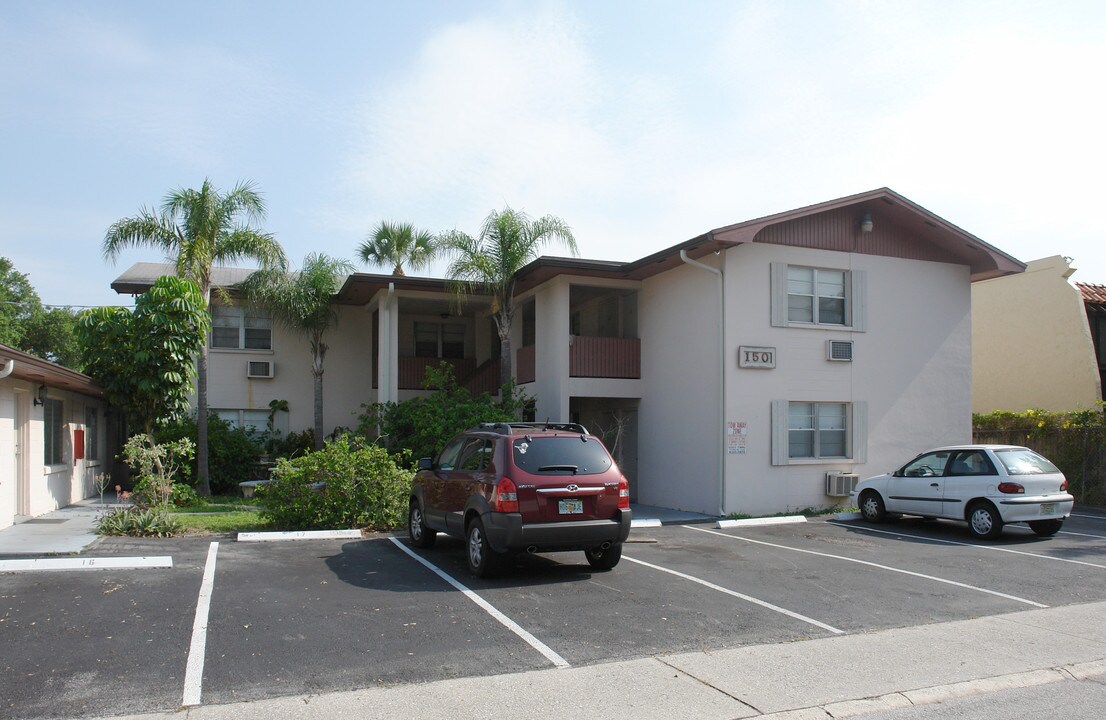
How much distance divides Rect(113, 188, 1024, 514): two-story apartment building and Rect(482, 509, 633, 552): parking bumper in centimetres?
694

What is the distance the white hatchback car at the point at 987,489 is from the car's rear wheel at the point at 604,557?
22.2 ft

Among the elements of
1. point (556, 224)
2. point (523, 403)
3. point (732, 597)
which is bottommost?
point (732, 597)

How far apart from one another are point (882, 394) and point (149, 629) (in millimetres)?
14955

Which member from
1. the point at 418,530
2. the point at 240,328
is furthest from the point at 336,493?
the point at 240,328

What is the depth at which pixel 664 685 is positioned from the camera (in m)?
5.96

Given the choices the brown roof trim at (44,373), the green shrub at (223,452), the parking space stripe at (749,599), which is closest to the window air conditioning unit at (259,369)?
the green shrub at (223,452)

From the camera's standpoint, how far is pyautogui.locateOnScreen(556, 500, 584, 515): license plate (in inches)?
370

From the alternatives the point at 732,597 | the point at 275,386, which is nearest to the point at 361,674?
the point at 732,597

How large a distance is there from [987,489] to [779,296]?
532 cm

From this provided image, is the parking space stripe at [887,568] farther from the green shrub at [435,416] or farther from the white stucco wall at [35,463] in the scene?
the white stucco wall at [35,463]

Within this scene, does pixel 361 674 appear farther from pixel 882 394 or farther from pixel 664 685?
pixel 882 394

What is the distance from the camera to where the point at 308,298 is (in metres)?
21.0

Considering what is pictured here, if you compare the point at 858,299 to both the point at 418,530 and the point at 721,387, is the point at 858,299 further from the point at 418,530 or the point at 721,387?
the point at 418,530

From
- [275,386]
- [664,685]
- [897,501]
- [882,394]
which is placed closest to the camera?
[664,685]
